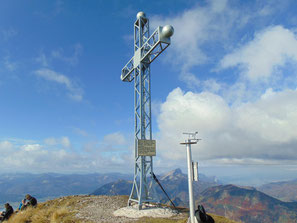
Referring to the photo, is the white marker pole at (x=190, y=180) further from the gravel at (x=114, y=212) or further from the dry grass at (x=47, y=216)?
the dry grass at (x=47, y=216)

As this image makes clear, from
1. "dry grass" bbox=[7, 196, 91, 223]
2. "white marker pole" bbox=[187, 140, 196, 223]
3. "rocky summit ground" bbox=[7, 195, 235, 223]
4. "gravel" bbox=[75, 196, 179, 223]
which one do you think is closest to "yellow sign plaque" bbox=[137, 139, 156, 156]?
"gravel" bbox=[75, 196, 179, 223]

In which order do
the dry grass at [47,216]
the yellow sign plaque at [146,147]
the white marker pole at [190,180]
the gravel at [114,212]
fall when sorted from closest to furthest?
the white marker pole at [190,180]
the dry grass at [47,216]
the gravel at [114,212]
the yellow sign plaque at [146,147]

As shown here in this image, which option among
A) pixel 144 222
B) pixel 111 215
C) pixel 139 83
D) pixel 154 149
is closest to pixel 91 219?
pixel 111 215

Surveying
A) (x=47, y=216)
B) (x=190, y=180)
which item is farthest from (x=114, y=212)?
(x=190, y=180)

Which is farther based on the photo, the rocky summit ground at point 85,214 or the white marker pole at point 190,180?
the rocky summit ground at point 85,214

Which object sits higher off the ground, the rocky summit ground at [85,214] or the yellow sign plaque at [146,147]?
the yellow sign plaque at [146,147]

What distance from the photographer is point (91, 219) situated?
44.3 ft

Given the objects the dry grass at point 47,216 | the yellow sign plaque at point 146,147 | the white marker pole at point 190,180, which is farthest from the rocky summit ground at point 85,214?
the yellow sign plaque at point 146,147

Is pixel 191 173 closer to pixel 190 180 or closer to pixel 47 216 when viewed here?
pixel 190 180

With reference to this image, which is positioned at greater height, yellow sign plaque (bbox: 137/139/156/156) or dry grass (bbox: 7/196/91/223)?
yellow sign plaque (bbox: 137/139/156/156)

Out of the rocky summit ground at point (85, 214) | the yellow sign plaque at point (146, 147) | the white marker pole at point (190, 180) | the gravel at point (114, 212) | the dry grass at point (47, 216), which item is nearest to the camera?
the white marker pole at point (190, 180)

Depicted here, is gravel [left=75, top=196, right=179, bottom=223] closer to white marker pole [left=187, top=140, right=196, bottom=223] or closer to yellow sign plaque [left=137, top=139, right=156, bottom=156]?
white marker pole [left=187, top=140, right=196, bottom=223]

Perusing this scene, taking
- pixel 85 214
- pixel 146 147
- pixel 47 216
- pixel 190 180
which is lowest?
pixel 47 216

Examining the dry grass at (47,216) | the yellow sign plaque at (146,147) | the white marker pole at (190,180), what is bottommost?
the dry grass at (47,216)
